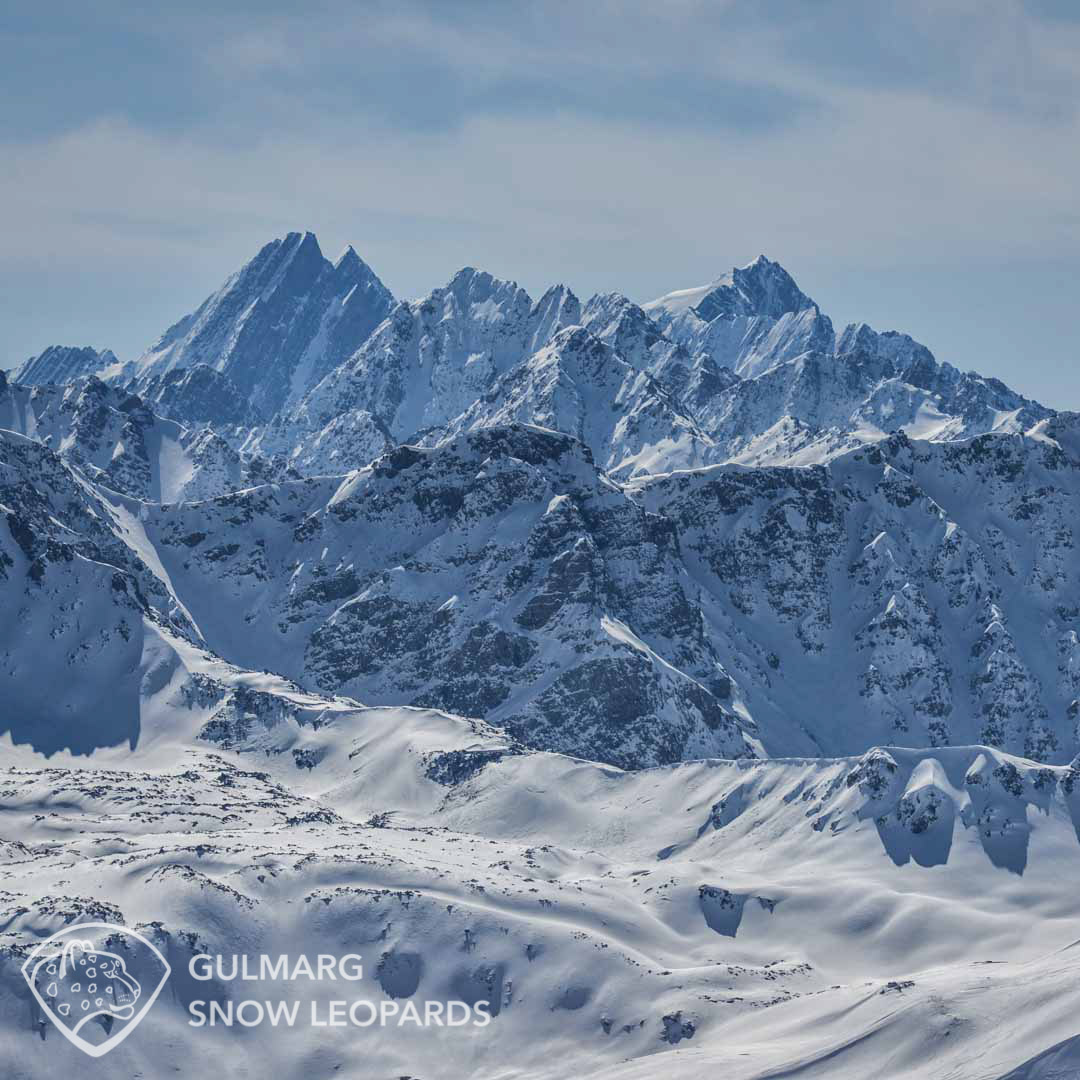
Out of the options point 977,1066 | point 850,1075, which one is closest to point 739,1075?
point 850,1075

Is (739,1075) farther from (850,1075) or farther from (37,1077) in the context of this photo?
(37,1077)

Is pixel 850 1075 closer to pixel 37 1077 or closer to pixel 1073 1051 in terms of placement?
pixel 1073 1051

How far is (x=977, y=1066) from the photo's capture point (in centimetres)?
19388

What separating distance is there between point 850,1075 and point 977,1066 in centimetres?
1345

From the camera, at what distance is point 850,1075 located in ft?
650

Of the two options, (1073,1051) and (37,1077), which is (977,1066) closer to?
(1073,1051)

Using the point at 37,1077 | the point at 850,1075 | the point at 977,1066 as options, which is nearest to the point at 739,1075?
the point at 850,1075

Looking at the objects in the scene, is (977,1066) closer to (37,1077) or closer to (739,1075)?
(739,1075)

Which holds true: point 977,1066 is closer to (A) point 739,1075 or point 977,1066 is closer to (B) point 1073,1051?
(B) point 1073,1051

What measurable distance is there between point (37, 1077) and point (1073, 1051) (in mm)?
109469

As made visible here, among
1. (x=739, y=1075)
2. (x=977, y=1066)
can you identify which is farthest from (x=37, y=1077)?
(x=977, y=1066)

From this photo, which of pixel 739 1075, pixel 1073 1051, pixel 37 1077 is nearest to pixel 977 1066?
pixel 1073 1051

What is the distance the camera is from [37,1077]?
19975cm

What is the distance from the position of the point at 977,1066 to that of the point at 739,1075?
24920 millimetres
